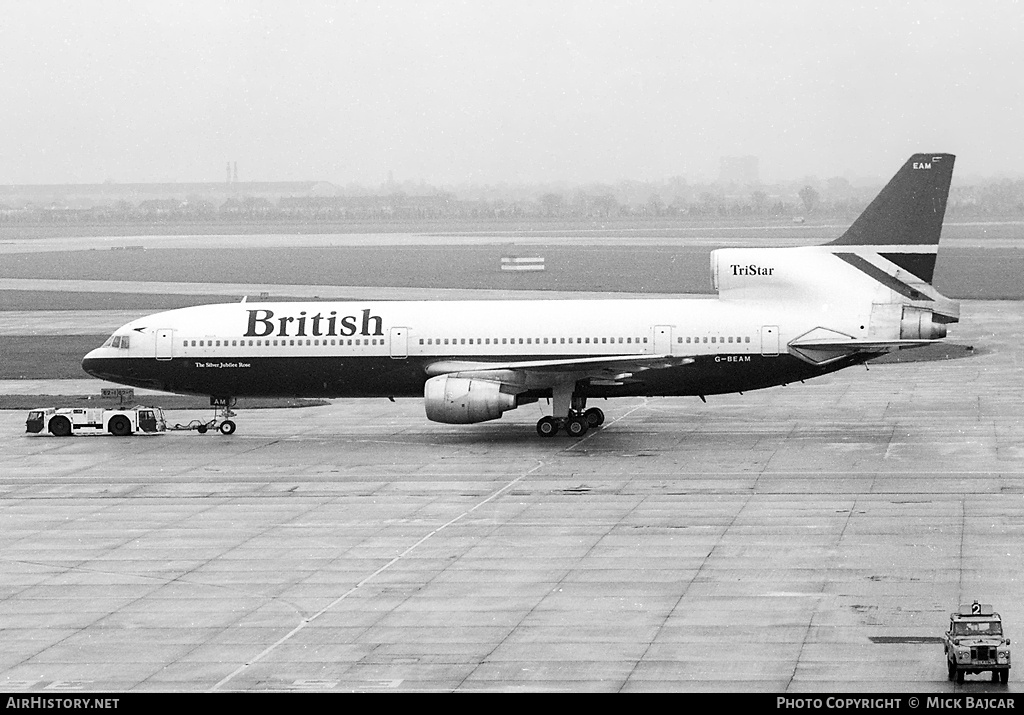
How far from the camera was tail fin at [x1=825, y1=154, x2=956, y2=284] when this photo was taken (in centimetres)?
4422

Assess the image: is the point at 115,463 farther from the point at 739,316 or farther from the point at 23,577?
the point at 739,316

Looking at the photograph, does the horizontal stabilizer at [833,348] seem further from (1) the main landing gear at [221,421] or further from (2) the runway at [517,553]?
(1) the main landing gear at [221,421]

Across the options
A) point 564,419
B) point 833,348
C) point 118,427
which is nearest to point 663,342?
point 564,419

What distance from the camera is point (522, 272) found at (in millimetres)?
114125

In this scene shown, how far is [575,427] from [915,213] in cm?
1243

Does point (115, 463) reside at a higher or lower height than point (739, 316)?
lower

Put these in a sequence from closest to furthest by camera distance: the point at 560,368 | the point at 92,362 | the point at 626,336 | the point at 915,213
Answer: the point at 560,368 < the point at 915,213 < the point at 626,336 < the point at 92,362

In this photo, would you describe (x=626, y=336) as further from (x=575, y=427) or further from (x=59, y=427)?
(x=59, y=427)

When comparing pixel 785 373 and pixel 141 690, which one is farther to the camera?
pixel 785 373

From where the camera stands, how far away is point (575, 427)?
4525cm

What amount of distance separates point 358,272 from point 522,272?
1661cm

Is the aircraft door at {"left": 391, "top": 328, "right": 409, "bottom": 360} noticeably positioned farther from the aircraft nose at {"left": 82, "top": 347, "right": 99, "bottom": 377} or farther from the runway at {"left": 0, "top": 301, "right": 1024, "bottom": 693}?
the aircraft nose at {"left": 82, "top": 347, "right": 99, "bottom": 377}

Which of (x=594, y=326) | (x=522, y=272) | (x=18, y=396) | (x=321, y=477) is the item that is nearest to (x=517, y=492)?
(x=321, y=477)

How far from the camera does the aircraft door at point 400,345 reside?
4578 centimetres
